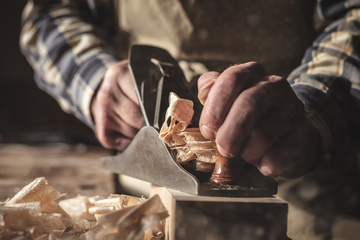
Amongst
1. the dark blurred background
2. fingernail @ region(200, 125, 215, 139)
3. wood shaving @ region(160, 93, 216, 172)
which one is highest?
fingernail @ region(200, 125, 215, 139)

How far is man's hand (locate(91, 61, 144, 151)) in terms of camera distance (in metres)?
0.98

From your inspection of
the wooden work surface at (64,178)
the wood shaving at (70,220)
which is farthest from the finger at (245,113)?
the wooden work surface at (64,178)

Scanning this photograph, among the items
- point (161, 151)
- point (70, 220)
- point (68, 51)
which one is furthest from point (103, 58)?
point (70, 220)

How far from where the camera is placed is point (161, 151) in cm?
66

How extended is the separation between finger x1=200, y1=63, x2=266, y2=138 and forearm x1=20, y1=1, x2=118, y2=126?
68 centimetres

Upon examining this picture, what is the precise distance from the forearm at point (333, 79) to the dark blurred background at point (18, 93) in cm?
307

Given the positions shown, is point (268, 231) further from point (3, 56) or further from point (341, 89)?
point (3, 56)

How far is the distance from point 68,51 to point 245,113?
1072mm

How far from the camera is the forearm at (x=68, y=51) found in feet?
3.97

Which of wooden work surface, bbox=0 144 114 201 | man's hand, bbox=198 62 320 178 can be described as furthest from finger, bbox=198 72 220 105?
wooden work surface, bbox=0 144 114 201

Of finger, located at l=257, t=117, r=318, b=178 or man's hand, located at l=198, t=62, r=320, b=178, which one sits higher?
man's hand, located at l=198, t=62, r=320, b=178

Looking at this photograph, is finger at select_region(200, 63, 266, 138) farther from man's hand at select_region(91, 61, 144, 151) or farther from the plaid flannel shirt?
man's hand at select_region(91, 61, 144, 151)

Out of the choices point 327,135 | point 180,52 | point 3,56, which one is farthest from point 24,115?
point 327,135

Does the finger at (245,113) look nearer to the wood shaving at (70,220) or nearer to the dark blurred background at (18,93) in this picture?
the wood shaving at (70,220)
